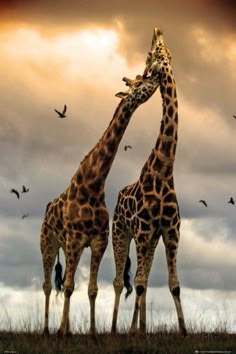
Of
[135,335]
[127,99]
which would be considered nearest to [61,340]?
[135,335]

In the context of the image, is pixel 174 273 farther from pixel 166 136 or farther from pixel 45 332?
pixel 45 332

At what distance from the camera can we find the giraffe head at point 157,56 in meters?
19.0

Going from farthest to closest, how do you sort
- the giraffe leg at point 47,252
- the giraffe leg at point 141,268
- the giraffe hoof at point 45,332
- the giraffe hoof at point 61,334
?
the giraffe leg at point 47,252 < the giraffe hoof at point 45,332 < the giraffe hoof at point 61,334 < the giraffe leg at point 141,268

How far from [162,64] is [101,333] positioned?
6.06m

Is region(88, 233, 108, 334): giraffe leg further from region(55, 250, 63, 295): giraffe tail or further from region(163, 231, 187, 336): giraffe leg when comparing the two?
region(55, 250, 63, 295): giraffe tail

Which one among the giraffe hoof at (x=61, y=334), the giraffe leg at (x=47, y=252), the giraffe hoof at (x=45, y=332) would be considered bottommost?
the giraffe hoof at (x=61, y=334)

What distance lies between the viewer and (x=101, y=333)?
774 inches

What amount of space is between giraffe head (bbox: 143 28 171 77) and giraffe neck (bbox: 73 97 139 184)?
2.71 feet

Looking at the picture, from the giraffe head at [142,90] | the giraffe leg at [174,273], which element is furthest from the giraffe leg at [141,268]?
the giraffe head at [142,90]

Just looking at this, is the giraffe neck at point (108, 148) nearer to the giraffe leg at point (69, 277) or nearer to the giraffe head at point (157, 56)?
the giraffe head at point (157, 56)

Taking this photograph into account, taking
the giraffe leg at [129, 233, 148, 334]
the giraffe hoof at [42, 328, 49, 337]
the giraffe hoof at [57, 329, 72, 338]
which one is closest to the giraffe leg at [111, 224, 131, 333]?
the giraffe hoof at [42, 328, 49, 337]

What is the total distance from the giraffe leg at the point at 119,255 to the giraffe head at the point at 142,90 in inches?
121

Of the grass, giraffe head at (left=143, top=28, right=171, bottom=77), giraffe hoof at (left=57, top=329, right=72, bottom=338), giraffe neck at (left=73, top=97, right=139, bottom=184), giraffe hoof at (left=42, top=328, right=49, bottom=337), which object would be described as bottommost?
the grass

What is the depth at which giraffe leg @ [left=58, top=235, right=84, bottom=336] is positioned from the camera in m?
18.5
